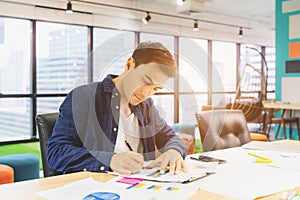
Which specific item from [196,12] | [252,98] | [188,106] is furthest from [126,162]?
[252,98]

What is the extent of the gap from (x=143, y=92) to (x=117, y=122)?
0.23 metres

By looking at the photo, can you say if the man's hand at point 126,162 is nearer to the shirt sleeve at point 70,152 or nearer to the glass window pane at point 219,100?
the shirt sleeve at point 70,152

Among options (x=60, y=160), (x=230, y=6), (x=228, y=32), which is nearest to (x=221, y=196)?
(x=60, y=160)

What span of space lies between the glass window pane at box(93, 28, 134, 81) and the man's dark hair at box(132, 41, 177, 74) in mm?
46

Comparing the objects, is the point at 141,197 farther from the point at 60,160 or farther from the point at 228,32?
the point at 228,32

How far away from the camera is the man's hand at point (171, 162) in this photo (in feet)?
4.40

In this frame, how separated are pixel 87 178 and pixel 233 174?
0.56 m

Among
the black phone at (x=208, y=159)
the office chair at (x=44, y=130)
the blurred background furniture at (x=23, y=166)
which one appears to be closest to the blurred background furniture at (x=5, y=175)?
the blurred background furniture at (x=23, y=166)

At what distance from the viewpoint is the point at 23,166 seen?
10.0 feet

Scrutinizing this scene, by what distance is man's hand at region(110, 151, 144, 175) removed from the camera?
48.9 inches

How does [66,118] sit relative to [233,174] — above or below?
above

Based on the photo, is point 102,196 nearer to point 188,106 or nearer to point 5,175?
point 188,106

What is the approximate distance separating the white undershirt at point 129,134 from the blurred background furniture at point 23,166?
6.38 feet

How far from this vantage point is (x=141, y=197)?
1.06m
